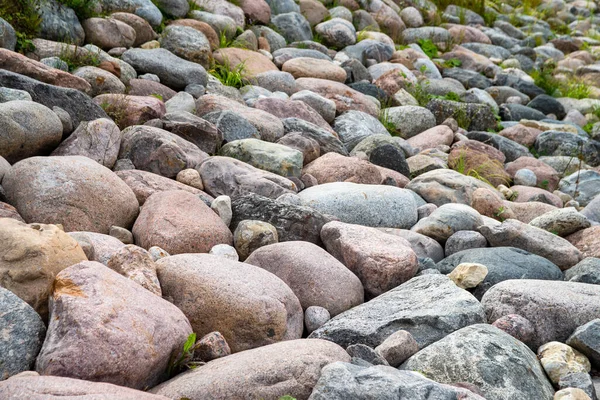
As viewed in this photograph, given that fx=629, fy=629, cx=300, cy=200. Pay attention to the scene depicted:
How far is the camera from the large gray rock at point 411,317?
358cm

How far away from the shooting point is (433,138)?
8039 millimetres

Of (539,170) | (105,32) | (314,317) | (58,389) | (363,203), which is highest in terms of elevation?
(105,32)

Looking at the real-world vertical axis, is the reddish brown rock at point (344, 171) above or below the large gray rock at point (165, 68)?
below

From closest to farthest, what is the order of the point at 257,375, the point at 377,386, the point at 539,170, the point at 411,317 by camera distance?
the point at 377,386
the point at 257,375
the point at 411,317
the point at 539,170

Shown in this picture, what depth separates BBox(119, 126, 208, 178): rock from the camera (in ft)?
17.0

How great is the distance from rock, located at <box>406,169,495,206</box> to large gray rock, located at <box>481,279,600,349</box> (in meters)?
2.20

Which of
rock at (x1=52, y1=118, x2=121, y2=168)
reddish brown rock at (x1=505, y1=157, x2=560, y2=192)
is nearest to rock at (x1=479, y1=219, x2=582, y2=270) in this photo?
reddish brown rock at (x1=505, y1=157, x2=560, y2=192)

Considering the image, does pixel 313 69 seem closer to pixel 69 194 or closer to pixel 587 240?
pixel 587 240

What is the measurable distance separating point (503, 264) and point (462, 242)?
1.75ft

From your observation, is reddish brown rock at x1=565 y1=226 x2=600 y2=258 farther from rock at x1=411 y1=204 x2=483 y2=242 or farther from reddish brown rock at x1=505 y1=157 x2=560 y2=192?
reddish brown rock at x1=505 y1=157 x2=560 y2=192

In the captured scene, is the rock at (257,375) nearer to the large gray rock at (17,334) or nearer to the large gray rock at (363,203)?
the large gray rock at (17,334)

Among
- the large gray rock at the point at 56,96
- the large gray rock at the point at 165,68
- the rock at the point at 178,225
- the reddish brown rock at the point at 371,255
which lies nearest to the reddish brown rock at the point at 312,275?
the reddish brown rock at the point at 371,255

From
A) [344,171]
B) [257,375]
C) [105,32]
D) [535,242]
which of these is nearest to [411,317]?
[257,375]

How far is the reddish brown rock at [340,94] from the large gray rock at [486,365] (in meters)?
5.12
